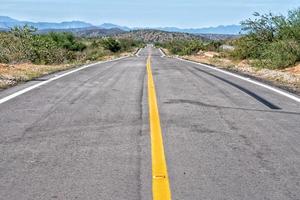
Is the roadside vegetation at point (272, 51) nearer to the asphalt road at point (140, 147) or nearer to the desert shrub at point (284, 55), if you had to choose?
the desert shrub at point (284, 55)

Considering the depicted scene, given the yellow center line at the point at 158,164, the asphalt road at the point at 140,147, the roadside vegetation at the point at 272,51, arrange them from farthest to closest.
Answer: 1. the roadside vegetation at the point at 272,51
2. the asphalt road at the point at 140,147
3. the yellow center line at the point at 158,164

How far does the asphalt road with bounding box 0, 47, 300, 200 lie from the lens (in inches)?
186

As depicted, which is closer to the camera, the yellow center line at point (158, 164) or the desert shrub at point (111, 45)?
the yellow center line at point (158, 164)

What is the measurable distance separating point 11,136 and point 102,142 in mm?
1359

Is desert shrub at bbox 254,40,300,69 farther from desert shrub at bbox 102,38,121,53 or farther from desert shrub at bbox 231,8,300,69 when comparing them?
desert shrub at bbox 102,38,121,53

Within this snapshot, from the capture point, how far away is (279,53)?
24.2 metres

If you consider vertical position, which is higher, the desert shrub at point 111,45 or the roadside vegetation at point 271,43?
the roadside vegetation at point 271,43

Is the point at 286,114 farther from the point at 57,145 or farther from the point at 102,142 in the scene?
the point at 57,145

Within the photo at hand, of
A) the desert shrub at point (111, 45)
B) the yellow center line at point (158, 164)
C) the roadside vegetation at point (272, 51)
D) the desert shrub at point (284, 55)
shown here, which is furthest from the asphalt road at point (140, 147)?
the desert shrub at point (111, 45)

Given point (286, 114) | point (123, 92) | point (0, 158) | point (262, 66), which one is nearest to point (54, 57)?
point (262, 66)

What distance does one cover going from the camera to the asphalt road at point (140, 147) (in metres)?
4.73

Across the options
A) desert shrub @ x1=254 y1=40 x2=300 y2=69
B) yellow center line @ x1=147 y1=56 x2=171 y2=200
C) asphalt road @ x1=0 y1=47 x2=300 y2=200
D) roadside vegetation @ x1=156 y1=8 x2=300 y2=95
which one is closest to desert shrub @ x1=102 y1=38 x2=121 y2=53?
roadside vegetation @ x1=156 y1=8 x2=300 y2=95

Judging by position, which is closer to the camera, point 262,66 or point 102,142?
point 102,142

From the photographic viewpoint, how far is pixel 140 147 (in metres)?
6.32
